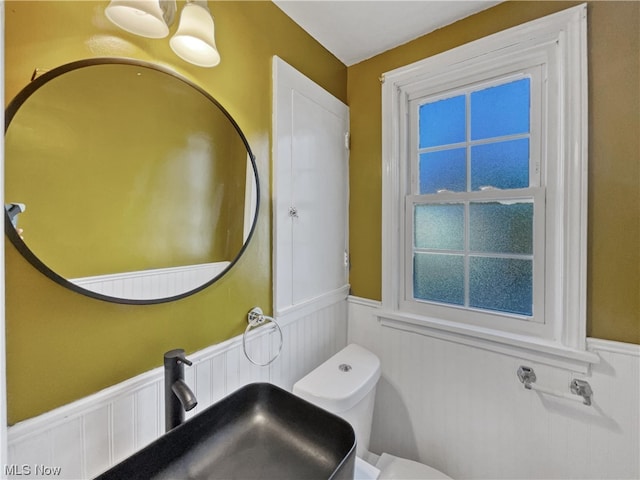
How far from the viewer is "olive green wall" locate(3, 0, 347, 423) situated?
22.7 inches

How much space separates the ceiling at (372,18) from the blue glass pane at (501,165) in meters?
0.62

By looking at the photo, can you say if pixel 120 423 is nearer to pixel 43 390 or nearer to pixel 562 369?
pixel 43 390

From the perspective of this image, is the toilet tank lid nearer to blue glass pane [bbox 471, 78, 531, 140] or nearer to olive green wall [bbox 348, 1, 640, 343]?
olive green wall [bbox 348, 1, 640, 343]

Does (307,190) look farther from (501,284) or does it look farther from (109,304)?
(501,284)

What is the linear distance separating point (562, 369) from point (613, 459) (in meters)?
0.33

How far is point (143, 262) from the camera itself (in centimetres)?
76

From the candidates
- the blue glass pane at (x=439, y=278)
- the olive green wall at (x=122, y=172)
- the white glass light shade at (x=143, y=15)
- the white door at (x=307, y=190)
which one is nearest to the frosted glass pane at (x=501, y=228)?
the blue glass pane at (x=439, y=278)

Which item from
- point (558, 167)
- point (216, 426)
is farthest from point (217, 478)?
point (558, 167)

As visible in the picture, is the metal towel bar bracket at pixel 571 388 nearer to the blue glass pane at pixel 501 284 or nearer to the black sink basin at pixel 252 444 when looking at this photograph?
the blue glass pane at pixel 501 284

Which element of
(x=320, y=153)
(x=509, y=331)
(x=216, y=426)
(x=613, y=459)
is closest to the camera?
(x=216, y=426)

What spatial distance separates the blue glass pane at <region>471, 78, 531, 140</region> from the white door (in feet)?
2.26

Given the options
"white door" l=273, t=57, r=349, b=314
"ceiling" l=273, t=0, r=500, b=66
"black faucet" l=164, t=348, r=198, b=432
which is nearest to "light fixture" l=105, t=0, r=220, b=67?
"white door" l=273, t=57, r=349, b=314

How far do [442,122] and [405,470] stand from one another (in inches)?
68.8

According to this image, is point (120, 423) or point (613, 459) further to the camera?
point (613, 459)
